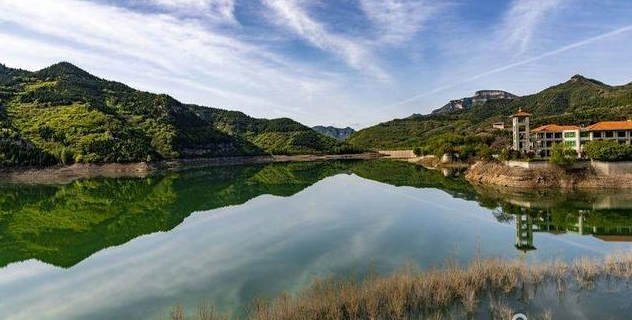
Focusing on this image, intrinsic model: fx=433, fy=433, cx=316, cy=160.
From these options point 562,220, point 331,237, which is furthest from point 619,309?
point 562,220

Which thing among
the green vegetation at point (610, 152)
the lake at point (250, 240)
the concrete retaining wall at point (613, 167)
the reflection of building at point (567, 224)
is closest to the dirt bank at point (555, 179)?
the concrete retaining wall at point (613, 167)

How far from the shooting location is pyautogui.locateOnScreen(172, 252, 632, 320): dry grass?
14.7 m

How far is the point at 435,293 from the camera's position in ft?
52.6

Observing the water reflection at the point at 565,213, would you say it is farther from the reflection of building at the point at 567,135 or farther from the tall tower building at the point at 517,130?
the reflection of building at the point at 567,135

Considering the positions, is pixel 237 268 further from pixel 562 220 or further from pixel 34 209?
pixel 34 209

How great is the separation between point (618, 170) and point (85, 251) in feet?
182

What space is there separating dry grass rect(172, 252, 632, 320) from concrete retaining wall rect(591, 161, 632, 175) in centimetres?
3772

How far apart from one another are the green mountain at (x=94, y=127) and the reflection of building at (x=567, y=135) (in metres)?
85.9

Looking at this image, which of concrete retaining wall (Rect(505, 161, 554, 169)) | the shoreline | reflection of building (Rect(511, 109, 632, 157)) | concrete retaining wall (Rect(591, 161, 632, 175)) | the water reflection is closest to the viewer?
the water reflection

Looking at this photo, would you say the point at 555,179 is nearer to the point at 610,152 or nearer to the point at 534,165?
the point at 534,165

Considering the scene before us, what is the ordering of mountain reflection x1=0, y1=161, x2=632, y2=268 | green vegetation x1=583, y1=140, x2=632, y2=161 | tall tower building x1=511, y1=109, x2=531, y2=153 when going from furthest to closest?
tall tower building x1=511, y1=109, x2=531, y2=153 < green vegetation x1=583, y1=140, x2=632, y2=161 < mountain reflection x1=0, y1=161, x2=632, y2=268

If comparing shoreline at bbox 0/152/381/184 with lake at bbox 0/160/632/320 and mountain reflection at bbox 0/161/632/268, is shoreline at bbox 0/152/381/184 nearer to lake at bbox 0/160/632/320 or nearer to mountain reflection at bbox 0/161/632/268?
mountain reflection at bbox 0/161/632/268

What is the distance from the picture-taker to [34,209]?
5178cm

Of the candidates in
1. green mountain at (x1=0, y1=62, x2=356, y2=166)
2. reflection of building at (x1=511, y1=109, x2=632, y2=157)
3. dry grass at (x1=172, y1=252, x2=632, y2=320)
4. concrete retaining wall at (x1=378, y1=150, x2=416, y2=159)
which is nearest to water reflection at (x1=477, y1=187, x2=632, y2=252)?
dry grass at (x1=172, y1=252, x2=632, y2=320)
